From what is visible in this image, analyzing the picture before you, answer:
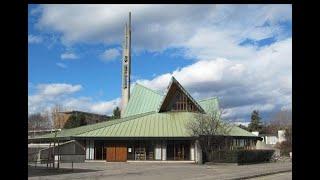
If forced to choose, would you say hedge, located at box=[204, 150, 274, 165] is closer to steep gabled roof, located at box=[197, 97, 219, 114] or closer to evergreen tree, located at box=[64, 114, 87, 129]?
steep gabled roof, located at box=[197, 97, 219, 114]

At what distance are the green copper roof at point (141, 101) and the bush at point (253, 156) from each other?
62.0ft

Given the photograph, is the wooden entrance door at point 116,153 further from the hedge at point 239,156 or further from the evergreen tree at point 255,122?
the evergreen tree at point 255,122

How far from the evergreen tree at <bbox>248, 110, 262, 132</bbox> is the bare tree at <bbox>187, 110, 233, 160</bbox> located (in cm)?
4925

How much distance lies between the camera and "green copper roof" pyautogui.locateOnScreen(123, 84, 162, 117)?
66562 millimetres

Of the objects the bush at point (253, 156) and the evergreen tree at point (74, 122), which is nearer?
the bush at point (253, 156)

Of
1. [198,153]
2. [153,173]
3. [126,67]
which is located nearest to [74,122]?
[126,67]

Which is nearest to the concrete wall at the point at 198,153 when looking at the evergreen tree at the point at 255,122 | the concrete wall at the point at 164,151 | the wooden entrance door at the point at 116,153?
the concrete wall at the point at 164,151

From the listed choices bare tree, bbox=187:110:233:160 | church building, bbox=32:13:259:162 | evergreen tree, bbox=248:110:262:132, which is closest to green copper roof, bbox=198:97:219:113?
church building, bbox=32:13:259:162

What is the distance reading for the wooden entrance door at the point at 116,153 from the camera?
172 ft

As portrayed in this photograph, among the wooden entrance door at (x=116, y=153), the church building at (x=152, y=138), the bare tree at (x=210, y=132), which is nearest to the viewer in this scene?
the bare tree at (x=210, y=132)
